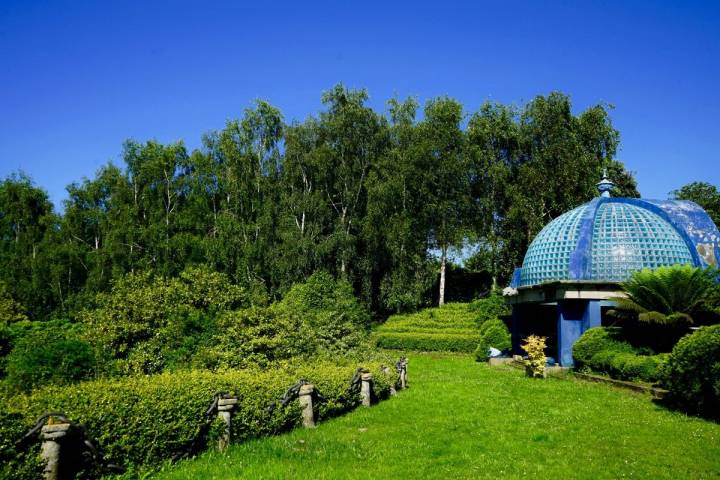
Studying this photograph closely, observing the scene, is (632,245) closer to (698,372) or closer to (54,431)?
(698,372)

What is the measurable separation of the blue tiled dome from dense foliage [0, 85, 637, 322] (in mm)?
15226

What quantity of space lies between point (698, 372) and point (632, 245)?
Result: 411 inches

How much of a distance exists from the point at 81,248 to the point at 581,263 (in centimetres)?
3471

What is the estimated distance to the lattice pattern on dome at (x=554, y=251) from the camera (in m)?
20.9

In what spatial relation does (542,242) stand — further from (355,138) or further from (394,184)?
(355,138)

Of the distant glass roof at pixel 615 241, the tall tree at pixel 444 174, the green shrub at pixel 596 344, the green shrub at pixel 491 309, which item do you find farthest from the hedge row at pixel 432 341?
the green shrub at pixel 596 344

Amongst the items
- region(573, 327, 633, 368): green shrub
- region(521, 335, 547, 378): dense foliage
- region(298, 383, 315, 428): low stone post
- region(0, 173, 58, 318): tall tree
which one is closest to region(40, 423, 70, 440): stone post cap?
region(298, 383, 315, 428): low stone post

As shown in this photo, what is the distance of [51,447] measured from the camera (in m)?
5.99

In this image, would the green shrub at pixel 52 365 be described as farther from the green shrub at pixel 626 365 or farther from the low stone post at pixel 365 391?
the green shrub at pixel 626 365

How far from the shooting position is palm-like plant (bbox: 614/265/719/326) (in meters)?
15.0

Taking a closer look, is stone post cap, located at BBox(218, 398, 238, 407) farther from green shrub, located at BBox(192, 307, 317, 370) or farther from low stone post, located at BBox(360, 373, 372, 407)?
low stone post, located at BBox(360, 373, 372, 407)

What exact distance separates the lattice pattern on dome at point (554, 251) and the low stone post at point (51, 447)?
1813 cm

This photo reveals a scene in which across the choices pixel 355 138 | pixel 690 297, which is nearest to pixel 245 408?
pixel 690 297

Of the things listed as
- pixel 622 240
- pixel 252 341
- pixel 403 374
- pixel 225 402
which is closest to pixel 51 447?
pixel 225 402
